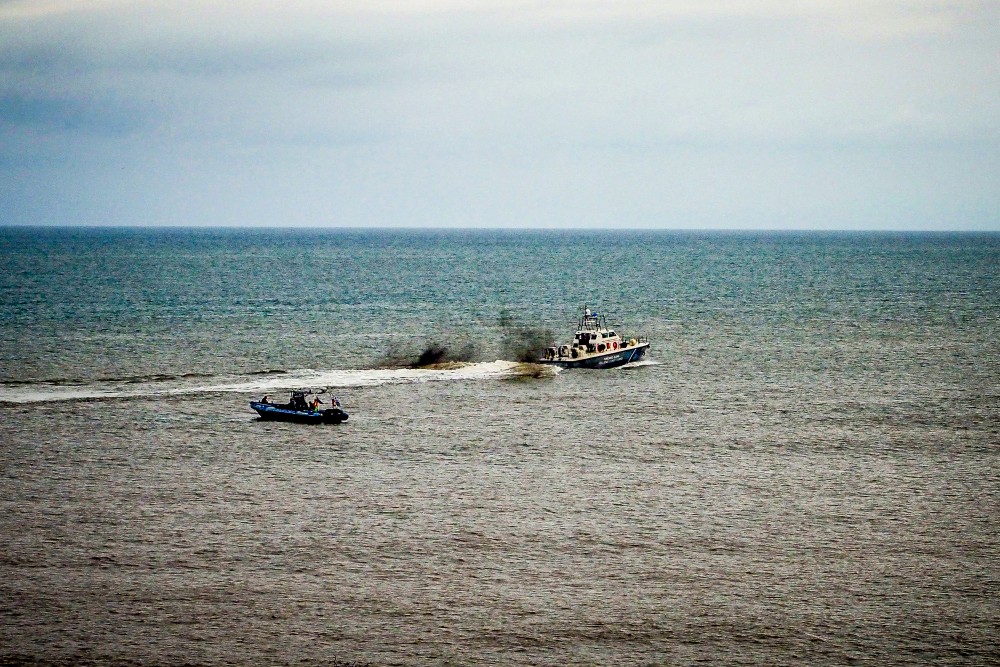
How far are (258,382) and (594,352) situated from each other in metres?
29.2

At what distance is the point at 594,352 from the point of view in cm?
9588

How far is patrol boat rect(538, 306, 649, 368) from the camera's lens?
95.3 meters

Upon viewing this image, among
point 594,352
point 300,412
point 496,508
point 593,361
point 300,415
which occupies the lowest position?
point 496,508

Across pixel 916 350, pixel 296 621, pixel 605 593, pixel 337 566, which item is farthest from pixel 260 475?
pixel 916 350

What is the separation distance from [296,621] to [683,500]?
21.5 meters

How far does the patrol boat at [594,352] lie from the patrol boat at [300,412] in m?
28.7

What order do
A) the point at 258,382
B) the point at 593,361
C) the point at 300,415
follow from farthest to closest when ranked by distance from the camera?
1. the point at 593,361
2. the point at 258,382
3. the point at 300,415

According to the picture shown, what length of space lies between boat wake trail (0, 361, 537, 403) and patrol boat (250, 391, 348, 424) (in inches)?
343

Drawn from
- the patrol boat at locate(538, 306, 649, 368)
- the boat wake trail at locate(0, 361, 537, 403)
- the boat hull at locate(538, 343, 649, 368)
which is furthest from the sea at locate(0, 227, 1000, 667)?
the boat hull at locate(538, 343, 649, 368)

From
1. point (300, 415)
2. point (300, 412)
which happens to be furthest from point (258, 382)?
point (300, 415)

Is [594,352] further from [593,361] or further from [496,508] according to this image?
[496,508]

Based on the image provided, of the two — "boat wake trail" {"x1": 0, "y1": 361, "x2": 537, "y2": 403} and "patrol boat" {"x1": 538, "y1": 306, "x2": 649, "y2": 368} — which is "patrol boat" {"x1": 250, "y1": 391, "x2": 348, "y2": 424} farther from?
"patrol boat" {"x1": 538, "y1": 306, "x2": 649, "y2": 368}

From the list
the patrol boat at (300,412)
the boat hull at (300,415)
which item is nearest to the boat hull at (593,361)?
the patrol boat at (300,412)

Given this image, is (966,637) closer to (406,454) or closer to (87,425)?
(406,454)
